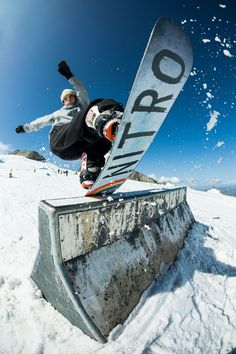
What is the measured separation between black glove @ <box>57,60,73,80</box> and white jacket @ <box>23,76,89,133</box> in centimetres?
7

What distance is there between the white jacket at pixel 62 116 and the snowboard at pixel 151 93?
1138 millimetres

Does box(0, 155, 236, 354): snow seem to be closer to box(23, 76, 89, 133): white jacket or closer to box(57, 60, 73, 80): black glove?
box(23, 76, 89, 133): white jacket

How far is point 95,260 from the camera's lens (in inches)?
73.7

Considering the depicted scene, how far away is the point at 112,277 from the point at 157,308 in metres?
0.46

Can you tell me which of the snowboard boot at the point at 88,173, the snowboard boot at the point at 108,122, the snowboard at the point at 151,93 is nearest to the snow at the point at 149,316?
the snowboard boot at the point at 88,173

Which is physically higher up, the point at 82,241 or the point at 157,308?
the point at 82,241

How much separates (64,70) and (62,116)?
0.87 metres

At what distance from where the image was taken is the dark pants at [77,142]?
273 cm

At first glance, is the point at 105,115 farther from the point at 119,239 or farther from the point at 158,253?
the point at 158,253

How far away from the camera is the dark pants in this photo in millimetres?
2734

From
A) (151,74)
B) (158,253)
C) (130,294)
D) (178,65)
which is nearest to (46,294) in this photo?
(130,294)

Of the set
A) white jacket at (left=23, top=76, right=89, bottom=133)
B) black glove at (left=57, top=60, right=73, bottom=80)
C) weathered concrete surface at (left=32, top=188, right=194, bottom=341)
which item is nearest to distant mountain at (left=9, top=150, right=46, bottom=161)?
black glove at (left=57, top=60, right=73, bottom=80)

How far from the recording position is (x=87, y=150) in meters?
3.11

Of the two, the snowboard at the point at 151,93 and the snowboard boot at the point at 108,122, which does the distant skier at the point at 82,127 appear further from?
the snowboard at the point at 151,93
